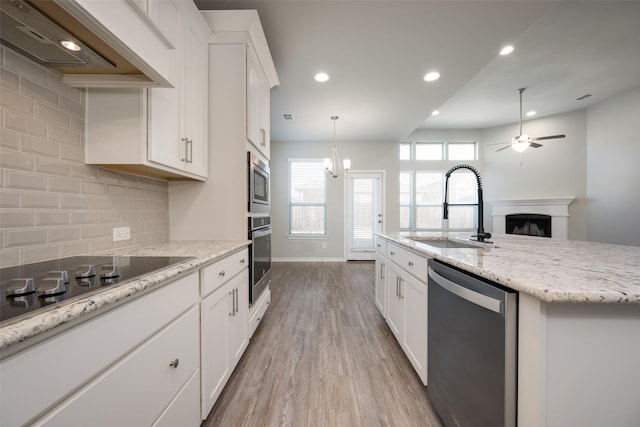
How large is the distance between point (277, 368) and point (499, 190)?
6.53 meters

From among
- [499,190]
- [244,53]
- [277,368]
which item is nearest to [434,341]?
[277,368]

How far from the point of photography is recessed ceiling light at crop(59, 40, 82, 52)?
2.96 feet

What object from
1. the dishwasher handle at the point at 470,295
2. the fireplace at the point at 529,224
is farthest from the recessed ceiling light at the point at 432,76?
the fireplace at the point at 529,224

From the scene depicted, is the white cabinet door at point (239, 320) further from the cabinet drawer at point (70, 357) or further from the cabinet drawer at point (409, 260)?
the cabinet drawer at point (409, 260)

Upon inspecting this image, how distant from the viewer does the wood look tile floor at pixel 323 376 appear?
133cm

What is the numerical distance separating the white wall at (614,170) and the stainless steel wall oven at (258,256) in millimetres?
5988

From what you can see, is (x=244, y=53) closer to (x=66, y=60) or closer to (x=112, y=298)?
(x=66, y=60)

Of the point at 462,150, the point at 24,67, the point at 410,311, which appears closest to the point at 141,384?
the point at 24,67

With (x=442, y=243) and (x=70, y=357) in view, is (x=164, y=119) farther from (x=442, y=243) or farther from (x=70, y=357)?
(x=442, y=243)

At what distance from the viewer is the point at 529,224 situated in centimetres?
545

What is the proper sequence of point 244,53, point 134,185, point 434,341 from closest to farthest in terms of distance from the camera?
point 434,341 → point 134,185 → point 244,53

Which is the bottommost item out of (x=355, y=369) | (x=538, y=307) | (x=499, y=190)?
(x=355, y=369)

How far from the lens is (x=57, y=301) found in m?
0.58

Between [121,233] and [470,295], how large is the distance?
1.93m
